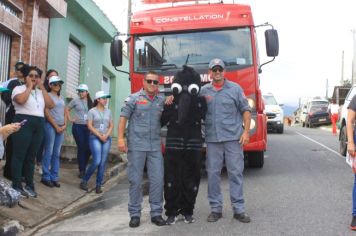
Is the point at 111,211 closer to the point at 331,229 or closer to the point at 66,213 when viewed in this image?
the point at 66,213

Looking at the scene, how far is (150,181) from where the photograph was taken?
552cm

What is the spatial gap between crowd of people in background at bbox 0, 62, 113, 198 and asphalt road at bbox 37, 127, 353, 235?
84 centimetres

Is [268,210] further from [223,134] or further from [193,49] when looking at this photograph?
[193,49]

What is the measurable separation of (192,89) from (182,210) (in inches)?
56.6

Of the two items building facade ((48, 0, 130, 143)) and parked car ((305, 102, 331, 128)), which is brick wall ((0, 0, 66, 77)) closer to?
building facade ((48, 0, 130, 143))

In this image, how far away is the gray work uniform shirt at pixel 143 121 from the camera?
5512 mm

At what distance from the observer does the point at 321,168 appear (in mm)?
9680

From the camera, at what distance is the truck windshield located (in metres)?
7.93

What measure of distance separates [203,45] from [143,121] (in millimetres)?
2982

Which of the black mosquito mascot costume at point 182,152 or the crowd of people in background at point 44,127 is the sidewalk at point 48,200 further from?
the black mosquito mascot costume at point 182,152

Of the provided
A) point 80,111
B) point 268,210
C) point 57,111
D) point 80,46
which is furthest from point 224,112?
point 80,46

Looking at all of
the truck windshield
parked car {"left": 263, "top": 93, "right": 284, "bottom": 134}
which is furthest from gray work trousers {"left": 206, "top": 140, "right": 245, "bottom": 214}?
parked car {"left": 263, "top": 93, "right": 284, "bottom": 134}

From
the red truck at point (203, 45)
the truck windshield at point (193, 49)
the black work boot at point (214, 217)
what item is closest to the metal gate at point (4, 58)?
the red truck at point (203, 45)

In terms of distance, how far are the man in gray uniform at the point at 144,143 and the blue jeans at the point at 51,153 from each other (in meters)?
2.02
